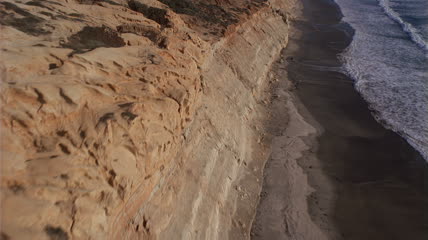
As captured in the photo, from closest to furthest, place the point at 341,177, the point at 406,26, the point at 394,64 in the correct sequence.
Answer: the point at 341,177 < the point at 394,64 < the point at 406,26

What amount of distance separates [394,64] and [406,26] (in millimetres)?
7798

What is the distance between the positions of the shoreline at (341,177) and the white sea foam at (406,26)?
7924mm

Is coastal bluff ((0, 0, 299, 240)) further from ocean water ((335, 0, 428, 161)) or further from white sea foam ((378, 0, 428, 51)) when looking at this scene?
white sea foam ((378, 0, 428, 51))

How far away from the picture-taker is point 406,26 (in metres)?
21.8

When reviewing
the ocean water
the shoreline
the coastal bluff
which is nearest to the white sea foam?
the ocean water

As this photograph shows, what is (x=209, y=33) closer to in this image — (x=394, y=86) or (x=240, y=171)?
(x=240, y=171)

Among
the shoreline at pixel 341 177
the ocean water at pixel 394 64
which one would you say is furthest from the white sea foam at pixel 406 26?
the shoreline at pixel 341 177

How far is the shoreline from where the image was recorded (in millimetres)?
7562

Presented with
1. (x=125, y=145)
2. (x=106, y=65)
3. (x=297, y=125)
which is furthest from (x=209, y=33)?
(x=125, y=145)

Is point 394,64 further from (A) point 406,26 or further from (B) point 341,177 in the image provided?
(B) point 341,177

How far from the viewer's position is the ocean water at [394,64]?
38.3 ft

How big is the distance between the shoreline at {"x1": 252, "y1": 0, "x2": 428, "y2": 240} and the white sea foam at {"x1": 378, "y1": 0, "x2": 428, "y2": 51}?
26.0 ft

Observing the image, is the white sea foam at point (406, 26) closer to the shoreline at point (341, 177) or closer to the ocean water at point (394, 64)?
the ocean water at point (394, 64)

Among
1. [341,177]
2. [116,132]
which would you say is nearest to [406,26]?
[341,177]
